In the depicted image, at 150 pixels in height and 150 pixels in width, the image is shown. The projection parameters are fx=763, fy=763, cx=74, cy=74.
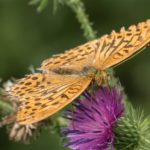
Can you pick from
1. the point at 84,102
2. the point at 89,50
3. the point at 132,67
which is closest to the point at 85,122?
the point at 84,102

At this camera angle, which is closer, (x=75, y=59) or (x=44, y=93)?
(x=44, y=93)

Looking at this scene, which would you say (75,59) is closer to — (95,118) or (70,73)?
(70,73)

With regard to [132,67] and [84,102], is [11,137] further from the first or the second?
[132,67]

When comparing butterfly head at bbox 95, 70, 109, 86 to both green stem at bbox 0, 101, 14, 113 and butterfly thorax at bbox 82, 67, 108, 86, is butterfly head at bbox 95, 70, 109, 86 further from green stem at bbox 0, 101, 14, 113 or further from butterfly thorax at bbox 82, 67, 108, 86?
green stem at bbox 0, 101, 14, 113

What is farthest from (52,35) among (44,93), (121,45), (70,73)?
(44,93)

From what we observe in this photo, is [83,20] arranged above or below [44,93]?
above

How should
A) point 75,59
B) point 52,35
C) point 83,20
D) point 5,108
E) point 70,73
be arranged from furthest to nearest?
point 52,35, point 83,20, point 5,108, point 75,59, point 70,73
